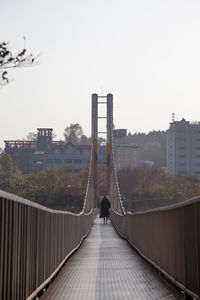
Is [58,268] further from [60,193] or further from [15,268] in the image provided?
[60,193]

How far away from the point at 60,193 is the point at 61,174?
13971 millimetres

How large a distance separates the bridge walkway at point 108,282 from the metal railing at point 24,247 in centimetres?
29

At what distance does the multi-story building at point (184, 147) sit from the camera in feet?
609

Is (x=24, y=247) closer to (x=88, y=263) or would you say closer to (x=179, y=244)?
(x=179, y=244)

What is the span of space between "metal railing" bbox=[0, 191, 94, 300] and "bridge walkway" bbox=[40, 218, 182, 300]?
0.29 metres

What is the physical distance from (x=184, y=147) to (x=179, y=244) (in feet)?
594

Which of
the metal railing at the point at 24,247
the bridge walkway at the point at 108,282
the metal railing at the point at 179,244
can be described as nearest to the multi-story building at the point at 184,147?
the bridge walkway at the point at 108,282

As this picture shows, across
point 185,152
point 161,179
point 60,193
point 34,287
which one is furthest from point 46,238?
point 185,152

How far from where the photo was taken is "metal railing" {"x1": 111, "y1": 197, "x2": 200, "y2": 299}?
7.19 m

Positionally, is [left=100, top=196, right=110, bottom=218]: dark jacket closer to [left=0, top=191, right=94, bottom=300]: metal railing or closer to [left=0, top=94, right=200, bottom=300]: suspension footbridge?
[left=0, top=94, right=200, bottom=300]: suspension footbridge

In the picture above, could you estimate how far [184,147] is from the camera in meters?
188

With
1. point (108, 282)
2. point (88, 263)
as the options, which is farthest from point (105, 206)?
point (108, 282)

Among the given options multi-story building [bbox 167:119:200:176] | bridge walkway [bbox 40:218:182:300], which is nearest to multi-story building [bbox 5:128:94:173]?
multi-story building [bbox 167:119:200:176]

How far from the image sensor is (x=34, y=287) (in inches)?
308
